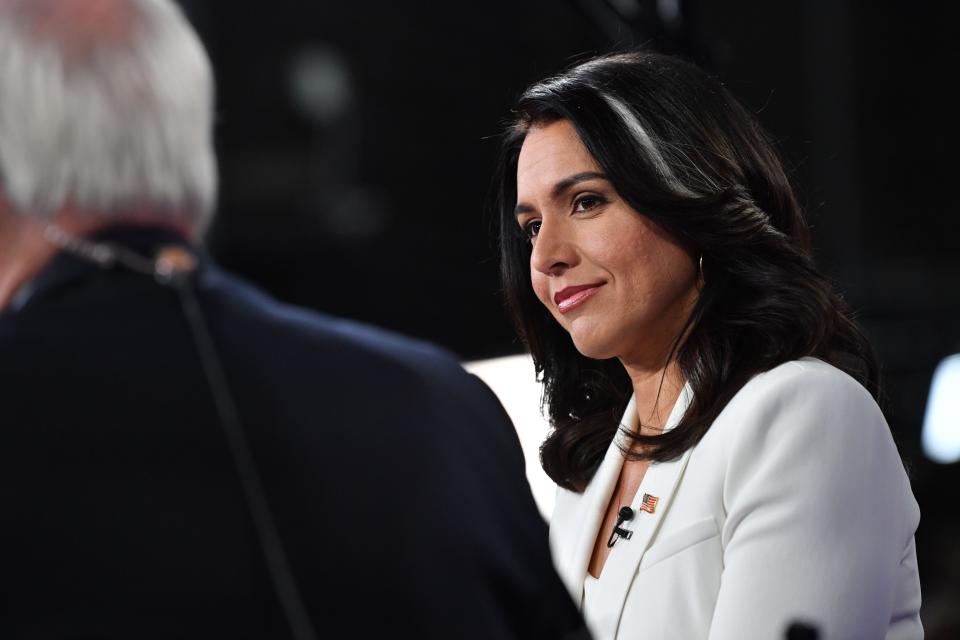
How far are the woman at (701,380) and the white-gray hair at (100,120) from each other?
2.52ft

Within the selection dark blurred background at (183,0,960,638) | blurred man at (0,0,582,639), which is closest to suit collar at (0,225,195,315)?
blurred man at (0,0,582,639)

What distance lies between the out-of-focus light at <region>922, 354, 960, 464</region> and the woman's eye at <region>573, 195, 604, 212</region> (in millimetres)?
3155

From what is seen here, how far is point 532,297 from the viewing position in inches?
76.6

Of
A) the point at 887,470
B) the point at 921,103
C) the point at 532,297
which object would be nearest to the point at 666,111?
the point at 532,297

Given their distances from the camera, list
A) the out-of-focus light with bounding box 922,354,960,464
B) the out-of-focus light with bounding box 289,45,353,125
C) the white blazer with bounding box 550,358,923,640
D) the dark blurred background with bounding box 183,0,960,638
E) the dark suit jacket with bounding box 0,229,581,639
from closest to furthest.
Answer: the dark suit jacket with bounding box 0,229,581,639
the white blazer with bounding box 550,358,923,640
the out-of-focus light with bounding box 922,354,960,464
the dark blurred background with bounding box 183,0,960,638
the out-of-focus light with bounding box 289,45,353,125

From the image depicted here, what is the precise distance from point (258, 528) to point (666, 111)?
3.07 feet

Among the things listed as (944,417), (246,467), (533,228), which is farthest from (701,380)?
(944,417)

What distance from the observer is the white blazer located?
138 cm

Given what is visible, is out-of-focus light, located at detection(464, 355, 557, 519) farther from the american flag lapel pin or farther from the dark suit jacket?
the dark suit jacket

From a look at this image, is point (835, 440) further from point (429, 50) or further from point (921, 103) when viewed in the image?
point (429, 50)

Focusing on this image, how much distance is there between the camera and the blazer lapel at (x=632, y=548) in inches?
60.7

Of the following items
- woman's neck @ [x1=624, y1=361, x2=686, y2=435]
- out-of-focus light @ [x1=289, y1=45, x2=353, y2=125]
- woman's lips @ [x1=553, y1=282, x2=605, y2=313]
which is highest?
out-of-focus light @ [x1=289, y1=45, x2=353, y2=125]

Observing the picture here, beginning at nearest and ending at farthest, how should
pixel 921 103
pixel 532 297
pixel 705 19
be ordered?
pixel 532 297 < pixel 705 19 < pixel 921 103

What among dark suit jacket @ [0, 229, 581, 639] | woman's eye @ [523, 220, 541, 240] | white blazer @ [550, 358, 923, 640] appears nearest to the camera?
dark suit jacket @ [0, 229, 581, 639]
